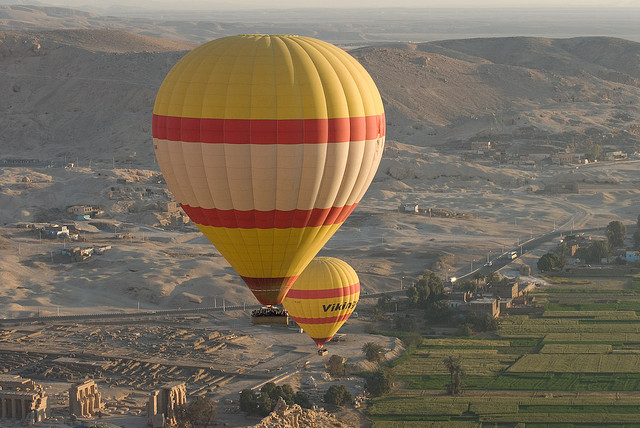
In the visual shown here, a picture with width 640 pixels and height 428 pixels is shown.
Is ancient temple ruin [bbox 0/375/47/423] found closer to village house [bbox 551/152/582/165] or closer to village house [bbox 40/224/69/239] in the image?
village house [bbox 40/224/69/239]

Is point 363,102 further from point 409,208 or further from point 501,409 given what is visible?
point 409,208

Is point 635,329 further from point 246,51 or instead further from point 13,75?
point 13,75

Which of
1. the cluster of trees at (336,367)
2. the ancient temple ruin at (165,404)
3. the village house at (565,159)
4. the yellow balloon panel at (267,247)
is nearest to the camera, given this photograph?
the yellow balloon panel at (267,247)

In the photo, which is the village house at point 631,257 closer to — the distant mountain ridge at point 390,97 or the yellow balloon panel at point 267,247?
the yellow balloon panel at point 267,247

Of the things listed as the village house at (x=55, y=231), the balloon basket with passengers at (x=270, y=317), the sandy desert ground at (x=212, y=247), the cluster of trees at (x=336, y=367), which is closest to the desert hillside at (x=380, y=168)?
the sandy desert ground at (x=212, y=247)

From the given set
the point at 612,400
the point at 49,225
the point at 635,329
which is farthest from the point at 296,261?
the point at 49,225

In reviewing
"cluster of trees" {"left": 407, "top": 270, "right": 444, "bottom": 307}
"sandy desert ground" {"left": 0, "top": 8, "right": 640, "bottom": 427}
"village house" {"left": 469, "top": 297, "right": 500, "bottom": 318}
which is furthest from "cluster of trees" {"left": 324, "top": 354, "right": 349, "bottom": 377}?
"cluster of trees" {"left": 407, "top": 270, "right": 444, "bottom": 307}
